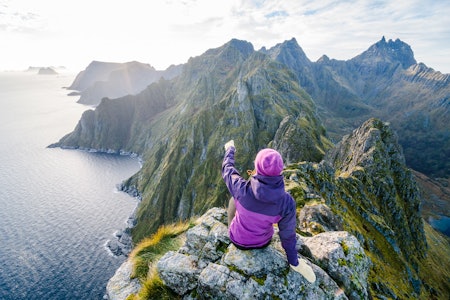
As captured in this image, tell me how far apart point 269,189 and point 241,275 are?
10.6ft

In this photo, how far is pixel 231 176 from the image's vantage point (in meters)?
9.70

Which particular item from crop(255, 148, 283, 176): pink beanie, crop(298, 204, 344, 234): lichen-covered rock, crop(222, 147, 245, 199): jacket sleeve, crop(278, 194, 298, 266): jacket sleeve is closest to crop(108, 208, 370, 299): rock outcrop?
crop(278, 194, 298, 266): jacket sleeve

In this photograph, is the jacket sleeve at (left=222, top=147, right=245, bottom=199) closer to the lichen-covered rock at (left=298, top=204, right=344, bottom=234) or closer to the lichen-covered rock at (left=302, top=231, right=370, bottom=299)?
the lichen-covered rock at (left=302, top=231, right=370, bottom=299)

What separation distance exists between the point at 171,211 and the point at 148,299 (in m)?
163

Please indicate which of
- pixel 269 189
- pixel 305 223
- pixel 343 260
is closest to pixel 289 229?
pixel 269 189

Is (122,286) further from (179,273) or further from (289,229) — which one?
(289,229)

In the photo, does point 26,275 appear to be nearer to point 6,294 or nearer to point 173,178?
point 6,294

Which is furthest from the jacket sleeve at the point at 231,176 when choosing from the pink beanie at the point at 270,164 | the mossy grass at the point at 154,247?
the mossy grass at the point at 154,247

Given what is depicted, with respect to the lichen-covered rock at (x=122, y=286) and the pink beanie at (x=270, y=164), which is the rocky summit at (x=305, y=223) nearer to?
the lichen-covered rock at (x=122, y=286)

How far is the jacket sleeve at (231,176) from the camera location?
9.24m

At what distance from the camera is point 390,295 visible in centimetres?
1948

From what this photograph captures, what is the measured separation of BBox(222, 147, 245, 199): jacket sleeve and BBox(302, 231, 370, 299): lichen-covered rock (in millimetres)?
4895

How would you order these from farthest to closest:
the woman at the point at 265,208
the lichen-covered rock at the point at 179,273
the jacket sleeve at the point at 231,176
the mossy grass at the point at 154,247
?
the mossy grass at the point at 154,247, the lichen-covered rock at the point at 179,273, the jacket sleeve at the point at 231,176, the woman at the point at 265,208

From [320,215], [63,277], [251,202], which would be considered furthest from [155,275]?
[63,277]
